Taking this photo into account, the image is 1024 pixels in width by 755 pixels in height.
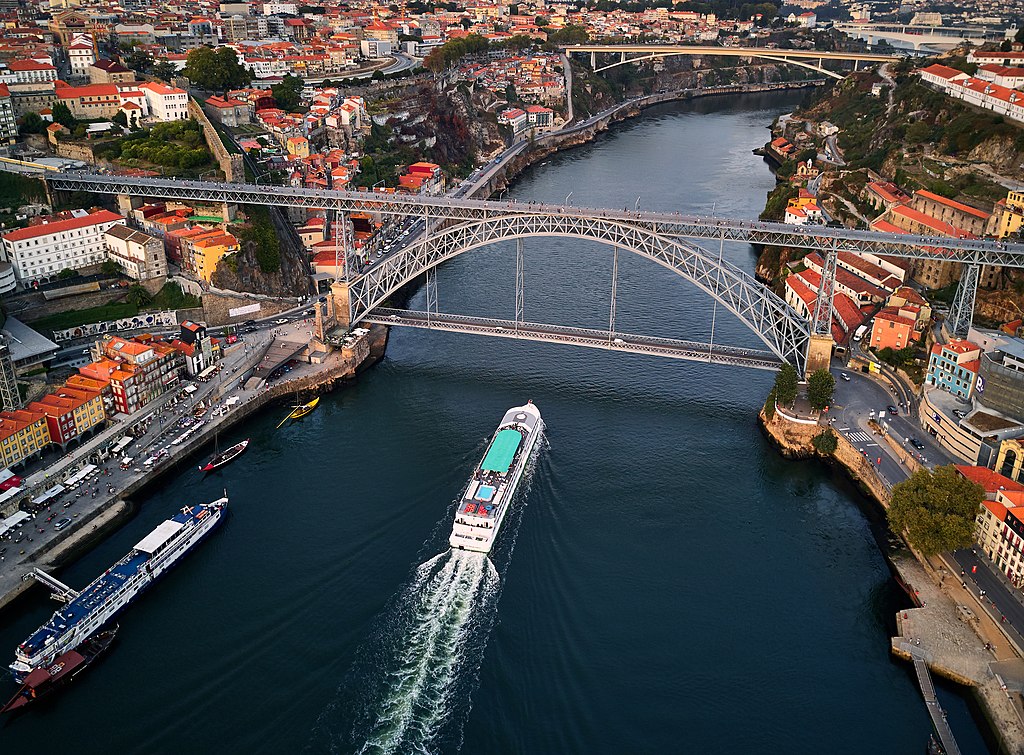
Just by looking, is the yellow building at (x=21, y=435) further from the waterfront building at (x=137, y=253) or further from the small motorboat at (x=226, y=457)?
the waterfront building at (x=137, y=253)

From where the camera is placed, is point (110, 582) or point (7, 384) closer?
point (110, 582)

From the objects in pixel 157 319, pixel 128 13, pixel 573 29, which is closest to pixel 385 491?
pixel 157 319

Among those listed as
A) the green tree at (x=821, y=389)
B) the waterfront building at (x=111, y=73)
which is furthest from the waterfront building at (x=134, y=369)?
the waterfront building at (x=111, y=73)

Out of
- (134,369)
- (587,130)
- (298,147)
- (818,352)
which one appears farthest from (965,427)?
(587,130)

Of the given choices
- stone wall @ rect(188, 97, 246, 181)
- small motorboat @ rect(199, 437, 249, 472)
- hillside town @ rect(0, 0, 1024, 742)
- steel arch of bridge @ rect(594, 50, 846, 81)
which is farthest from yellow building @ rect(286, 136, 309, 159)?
steel arch of bridge @ rect(594, 50, 846, 81)

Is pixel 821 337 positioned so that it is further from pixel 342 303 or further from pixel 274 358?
pixel 274 358

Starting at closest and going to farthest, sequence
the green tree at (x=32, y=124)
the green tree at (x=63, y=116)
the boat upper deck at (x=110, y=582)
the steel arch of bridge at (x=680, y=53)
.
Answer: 1. the boat upper deck at (x=110, y=582)
2. the green tree at (x=32, y=124)
3. the green tree at (x=63, y=116)
4. the steel arch of bridge at (x=680, y=53)

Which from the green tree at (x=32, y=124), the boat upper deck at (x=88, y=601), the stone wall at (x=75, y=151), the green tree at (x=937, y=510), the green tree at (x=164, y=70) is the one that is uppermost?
the green tree at (x=164, y=70)
